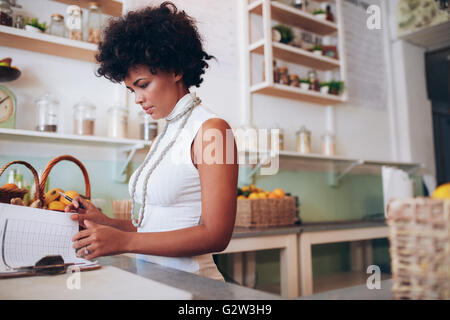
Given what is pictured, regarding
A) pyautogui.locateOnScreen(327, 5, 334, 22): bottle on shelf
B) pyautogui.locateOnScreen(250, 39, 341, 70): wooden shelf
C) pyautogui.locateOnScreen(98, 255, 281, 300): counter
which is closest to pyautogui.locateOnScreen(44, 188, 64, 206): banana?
pyautogui.locateOnScreen(98, 255, 281, 300): counter

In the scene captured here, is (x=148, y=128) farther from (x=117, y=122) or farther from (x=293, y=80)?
(x=293, y=80)

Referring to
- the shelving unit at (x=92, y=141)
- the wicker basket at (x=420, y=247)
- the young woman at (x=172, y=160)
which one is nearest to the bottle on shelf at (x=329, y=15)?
the shelving unit at (x=92, y=141)

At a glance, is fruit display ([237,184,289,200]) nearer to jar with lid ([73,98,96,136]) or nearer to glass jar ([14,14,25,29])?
jar with lid ([73,98,96,136])

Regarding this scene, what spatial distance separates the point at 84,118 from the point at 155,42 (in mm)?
1203

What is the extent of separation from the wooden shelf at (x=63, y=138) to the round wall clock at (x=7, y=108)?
0.06m

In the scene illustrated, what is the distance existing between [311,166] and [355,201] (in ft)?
2.04

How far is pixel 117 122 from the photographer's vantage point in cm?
219

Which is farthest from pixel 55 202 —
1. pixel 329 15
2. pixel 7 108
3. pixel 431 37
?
pixel 431 37

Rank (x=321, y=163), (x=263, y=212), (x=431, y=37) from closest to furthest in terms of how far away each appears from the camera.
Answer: (x=263, y=212) → (x=321, y=163) → (x=431, y=37)

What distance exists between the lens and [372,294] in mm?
627

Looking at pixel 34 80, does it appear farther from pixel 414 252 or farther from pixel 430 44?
pixel 430 44

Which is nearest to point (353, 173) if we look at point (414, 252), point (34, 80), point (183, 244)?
point (34, 80)

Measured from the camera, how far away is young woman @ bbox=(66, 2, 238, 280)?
0.87 metres

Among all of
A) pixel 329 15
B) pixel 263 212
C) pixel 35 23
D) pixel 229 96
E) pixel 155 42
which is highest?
pixel 329 15
